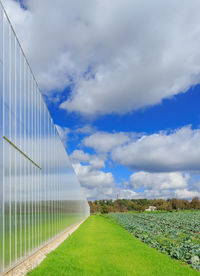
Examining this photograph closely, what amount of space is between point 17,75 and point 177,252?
973 centimetres

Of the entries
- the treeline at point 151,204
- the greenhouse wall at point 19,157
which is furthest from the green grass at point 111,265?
the treeline at point 151,204

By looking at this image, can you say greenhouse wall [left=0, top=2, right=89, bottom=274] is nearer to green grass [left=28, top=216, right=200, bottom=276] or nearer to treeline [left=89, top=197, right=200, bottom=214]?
green grass [left=28, top=216, right=200, bottom=276]

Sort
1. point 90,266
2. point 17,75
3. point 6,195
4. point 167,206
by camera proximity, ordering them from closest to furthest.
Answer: point 6,195, point 90,266, point 17,75, point 167,206

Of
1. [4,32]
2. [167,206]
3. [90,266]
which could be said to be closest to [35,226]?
[90,266]

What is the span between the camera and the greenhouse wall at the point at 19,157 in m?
10.5

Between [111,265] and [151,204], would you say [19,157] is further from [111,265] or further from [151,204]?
[151,204]

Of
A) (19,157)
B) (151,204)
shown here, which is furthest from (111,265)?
(151,204)

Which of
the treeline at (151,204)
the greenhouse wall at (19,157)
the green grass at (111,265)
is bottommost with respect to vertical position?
the treeline at (151,204)

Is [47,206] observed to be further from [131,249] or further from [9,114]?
[9,114]

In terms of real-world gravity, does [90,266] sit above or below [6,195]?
below

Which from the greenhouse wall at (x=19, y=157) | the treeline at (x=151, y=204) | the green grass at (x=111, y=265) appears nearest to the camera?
the green grass at (x=111, y=265)

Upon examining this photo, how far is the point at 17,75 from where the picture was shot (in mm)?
12500

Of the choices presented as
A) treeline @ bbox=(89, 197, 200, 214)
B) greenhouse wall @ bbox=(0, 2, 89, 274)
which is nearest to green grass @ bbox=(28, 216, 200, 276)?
greenhouse wall @ bbox=(0, 2, 89, 274)

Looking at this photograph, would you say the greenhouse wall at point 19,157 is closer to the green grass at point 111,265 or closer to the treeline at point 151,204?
the green grass at point 111,265
